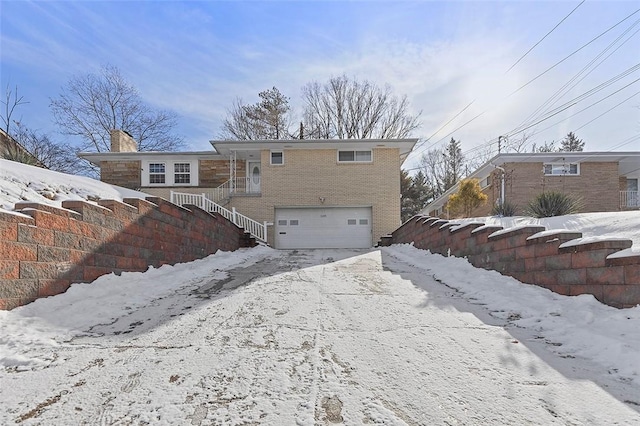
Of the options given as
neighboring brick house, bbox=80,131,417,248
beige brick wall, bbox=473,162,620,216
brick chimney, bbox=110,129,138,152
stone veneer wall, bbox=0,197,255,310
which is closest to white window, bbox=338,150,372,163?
neighboring brick house, bbox=80,131,417,248

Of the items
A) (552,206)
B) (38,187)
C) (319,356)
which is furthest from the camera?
(552,206)

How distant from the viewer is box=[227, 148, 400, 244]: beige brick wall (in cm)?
1512

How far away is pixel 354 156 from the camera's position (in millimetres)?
15500

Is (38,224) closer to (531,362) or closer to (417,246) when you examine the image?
(531,362)

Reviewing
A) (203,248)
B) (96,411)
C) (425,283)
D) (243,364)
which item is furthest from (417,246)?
(96,411)

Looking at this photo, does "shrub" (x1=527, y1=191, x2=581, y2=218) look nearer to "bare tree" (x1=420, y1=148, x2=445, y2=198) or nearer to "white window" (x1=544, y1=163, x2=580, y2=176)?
"white window" (x1=544, y1=163, x2=580, y2=176)

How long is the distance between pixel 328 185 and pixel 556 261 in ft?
38.6

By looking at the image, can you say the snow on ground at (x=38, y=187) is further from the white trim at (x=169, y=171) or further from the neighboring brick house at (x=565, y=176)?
the neighboring brick house at (x=565, y=176)

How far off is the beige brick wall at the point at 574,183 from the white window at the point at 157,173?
15387 mm

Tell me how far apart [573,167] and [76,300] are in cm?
2040

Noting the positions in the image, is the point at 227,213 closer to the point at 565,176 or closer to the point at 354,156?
the point at 354,156

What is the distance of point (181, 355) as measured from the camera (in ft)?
8.65

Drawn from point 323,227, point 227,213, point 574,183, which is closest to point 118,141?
point 227,213

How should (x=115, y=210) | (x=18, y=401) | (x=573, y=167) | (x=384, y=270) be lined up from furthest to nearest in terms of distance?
(x=573, y=167) < (x=384, y=270) < (x=115, y=210) < (x=18, y=401)
